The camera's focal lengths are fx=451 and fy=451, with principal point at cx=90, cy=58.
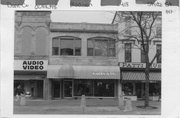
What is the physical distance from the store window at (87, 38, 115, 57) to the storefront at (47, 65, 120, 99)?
142 mm

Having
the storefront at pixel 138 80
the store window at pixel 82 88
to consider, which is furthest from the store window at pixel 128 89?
the store window at pixel 82 88

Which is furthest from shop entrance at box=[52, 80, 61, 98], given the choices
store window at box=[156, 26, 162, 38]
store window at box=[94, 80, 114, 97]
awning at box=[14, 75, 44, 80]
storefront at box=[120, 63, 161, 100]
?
store window at box=[156, 26, 162, 38]

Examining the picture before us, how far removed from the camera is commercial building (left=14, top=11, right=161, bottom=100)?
295 centimetres

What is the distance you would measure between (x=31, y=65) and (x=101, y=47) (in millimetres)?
516

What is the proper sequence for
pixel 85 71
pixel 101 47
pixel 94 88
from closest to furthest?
pixel 85 71, pixel 94 88, pixel 101 47

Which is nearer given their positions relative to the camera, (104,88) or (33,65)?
(33,65)

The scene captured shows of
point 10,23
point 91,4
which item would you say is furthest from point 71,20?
point 10,23

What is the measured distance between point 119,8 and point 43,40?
0.56 metres

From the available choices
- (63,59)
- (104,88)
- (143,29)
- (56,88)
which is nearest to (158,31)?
(143,29)

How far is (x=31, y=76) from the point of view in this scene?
304 centimetres

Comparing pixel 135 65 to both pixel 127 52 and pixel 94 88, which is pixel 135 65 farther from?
pixel 94 88

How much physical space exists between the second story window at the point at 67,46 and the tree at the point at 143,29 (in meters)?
0.34

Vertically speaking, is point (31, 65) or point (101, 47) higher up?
point (101, 47)

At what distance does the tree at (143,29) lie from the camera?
2.98 metres
